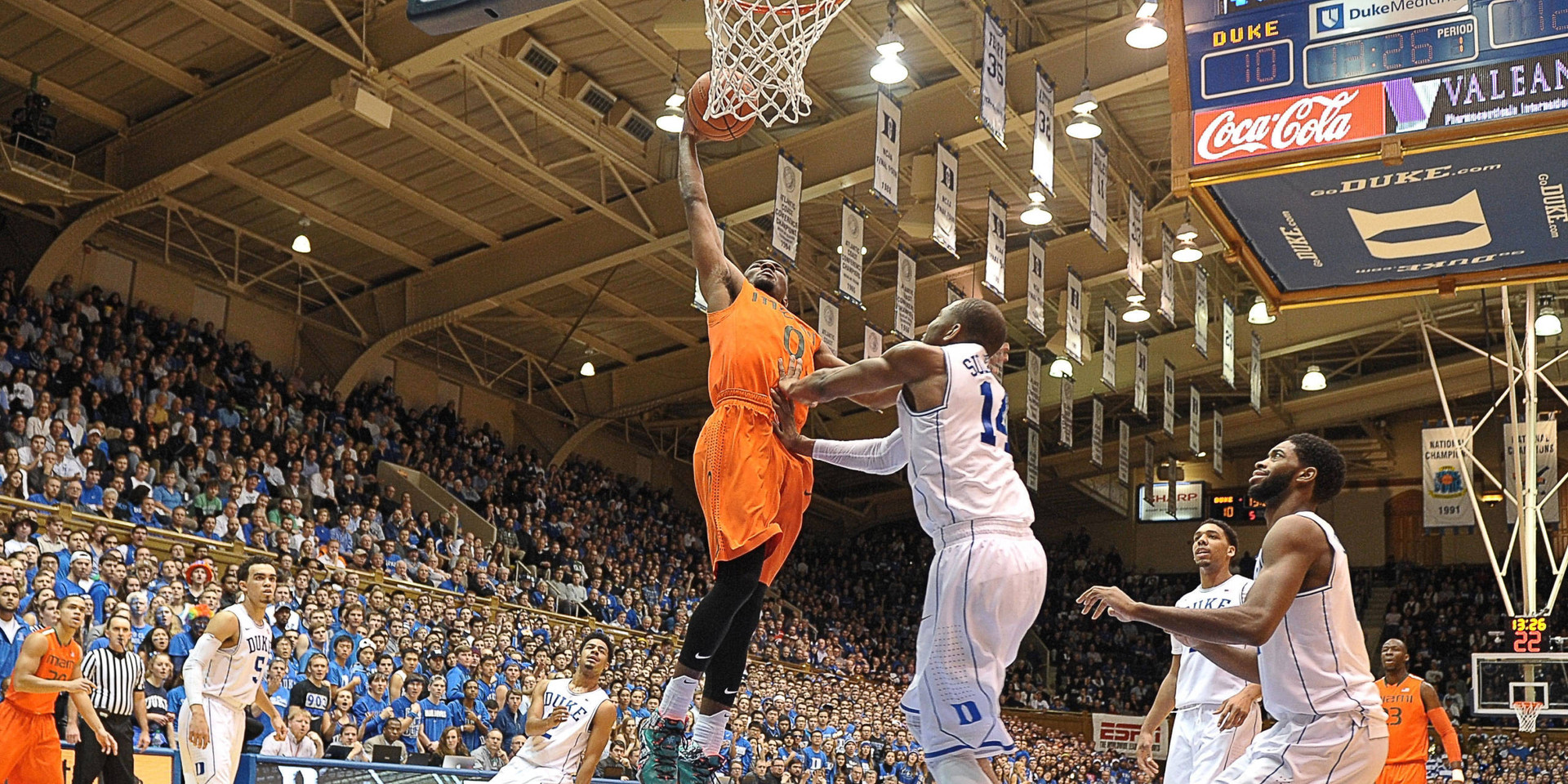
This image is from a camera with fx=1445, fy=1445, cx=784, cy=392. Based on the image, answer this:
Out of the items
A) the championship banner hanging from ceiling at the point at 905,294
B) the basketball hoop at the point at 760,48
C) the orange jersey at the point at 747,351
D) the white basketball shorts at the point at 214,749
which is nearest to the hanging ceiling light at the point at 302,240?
the championship banner hanging from ceiling at the point at 905,294

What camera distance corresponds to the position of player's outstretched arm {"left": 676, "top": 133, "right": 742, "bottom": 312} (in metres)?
5.34

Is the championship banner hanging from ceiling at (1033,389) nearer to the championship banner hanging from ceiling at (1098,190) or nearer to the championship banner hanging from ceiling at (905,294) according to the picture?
the championship banner hanging from ceiling at (905,294)

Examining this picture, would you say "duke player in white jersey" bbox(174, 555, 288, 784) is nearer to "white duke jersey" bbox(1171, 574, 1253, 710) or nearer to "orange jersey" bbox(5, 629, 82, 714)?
"orange jersey" bbox(5, 629, 82, 714)

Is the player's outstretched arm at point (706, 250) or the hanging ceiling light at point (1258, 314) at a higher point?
the hanging ceiling light at point (1258, 314)

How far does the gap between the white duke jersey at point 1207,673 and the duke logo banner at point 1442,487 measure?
20.3 m

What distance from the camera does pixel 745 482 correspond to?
5.20m

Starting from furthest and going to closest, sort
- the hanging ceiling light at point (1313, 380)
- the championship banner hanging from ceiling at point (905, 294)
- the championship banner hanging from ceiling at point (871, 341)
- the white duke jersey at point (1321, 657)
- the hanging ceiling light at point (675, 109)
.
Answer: the hanging ceiling light at point (1313, 380)
the championship banner hanging from ceiling at point (871, 341)
the championship banner hanging from ceiling at point (905, 294)
the hanging ceiling light at point (675, 109)
the white duke jersey at point (1321, 657)

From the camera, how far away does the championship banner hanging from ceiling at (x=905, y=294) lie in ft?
63.1

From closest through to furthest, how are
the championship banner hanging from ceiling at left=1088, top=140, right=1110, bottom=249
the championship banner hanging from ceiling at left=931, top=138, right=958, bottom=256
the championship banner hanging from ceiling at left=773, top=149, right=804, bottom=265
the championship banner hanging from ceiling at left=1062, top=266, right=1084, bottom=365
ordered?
the championship banner hanging from ceiling at left=773, top=149, right=804, bottom=265 < the championship banner hanging from ceiling at left=931, top=138, right=958, bottom=256 < the championship banner hanging from ceiling at left=1088, top=140, right=1110, bottom=249 < the championship banner hanging from ceiling at left=1062, top=266, right=1084, bottom=365

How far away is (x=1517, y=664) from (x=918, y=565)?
857 inches

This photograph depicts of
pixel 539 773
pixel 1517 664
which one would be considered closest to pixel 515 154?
pixel 539 773

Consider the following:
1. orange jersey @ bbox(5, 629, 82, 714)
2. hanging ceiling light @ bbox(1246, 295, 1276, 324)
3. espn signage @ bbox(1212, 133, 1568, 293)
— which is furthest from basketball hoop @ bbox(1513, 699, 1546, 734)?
orange jersey @ bbox(5, 629, 82, 714)

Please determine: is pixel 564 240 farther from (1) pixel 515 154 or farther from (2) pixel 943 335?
(2) pixel 943 335

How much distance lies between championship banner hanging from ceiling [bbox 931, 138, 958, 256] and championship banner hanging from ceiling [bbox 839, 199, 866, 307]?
108 centimetres
